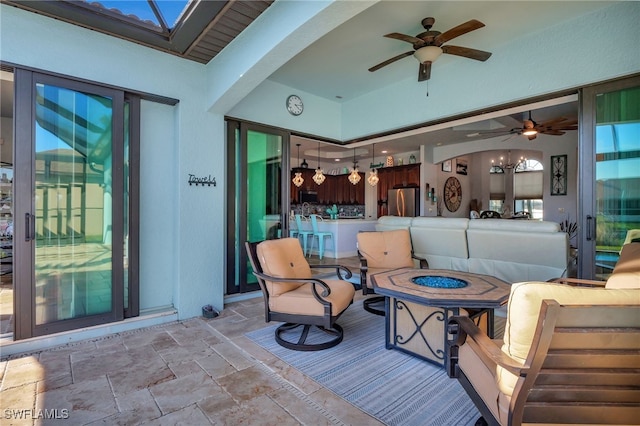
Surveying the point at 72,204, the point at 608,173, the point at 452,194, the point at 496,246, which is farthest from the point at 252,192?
the point at 452,194

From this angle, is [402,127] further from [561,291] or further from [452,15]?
[561,291]

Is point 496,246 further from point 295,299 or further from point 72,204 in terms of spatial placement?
point 72,204

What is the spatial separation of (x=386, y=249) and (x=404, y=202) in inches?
200

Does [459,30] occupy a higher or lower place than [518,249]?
higher

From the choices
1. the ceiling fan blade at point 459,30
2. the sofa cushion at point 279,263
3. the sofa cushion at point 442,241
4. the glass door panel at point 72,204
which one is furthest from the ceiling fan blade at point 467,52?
the glass door panel at point 72,204

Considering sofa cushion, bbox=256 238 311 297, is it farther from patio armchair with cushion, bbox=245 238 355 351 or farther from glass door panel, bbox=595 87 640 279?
glass door panel, bbox=595 87 640 279

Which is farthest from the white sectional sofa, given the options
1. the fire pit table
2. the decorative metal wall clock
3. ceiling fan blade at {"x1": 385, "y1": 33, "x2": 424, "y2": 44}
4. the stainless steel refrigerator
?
the decorative metal wall clock

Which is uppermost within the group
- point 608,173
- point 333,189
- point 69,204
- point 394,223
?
point 333,189

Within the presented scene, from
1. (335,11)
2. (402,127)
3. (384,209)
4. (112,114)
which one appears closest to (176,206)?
(112,114)

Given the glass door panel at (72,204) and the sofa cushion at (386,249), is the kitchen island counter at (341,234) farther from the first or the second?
the glass door panel at (72,204)

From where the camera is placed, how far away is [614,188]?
3.02 m

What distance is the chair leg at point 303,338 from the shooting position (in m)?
2.73

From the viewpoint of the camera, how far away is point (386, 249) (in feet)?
13.4

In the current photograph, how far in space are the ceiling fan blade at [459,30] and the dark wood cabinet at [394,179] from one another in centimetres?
577
